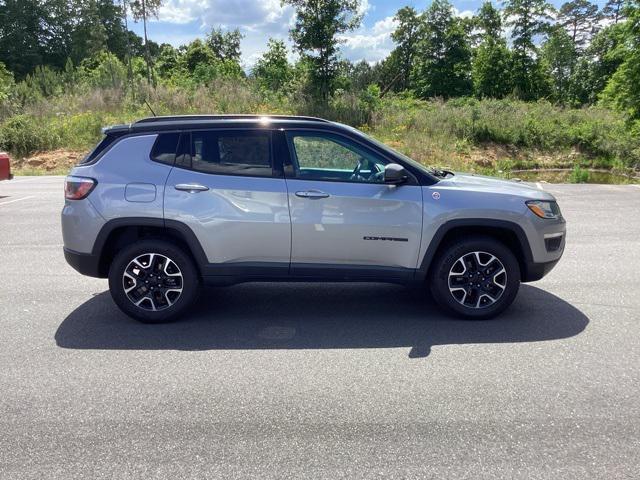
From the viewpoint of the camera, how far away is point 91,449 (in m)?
3.13

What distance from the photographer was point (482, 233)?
5164 mm

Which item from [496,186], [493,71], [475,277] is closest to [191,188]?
[475,277]

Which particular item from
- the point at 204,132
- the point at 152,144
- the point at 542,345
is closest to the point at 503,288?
the point at 542,345

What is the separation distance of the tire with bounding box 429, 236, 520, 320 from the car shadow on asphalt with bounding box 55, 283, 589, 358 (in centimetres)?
16

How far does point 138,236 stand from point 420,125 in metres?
21.2

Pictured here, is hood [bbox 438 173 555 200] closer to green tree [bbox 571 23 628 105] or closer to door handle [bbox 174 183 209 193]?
door handle [bbox 174 183 209 193]

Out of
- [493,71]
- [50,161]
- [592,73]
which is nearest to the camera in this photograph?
[50,161]

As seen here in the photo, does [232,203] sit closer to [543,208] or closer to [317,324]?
[317,324]

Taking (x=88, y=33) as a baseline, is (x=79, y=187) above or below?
below

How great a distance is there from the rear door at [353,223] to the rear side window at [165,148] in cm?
109

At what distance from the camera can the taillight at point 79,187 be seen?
197 inches

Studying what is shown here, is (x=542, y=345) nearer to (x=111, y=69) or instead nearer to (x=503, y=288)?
(x=503, y=288)

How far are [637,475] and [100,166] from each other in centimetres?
470

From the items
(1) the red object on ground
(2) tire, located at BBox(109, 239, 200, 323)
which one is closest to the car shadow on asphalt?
(2) tire, located at BBox(109, 239, 200, 323)
